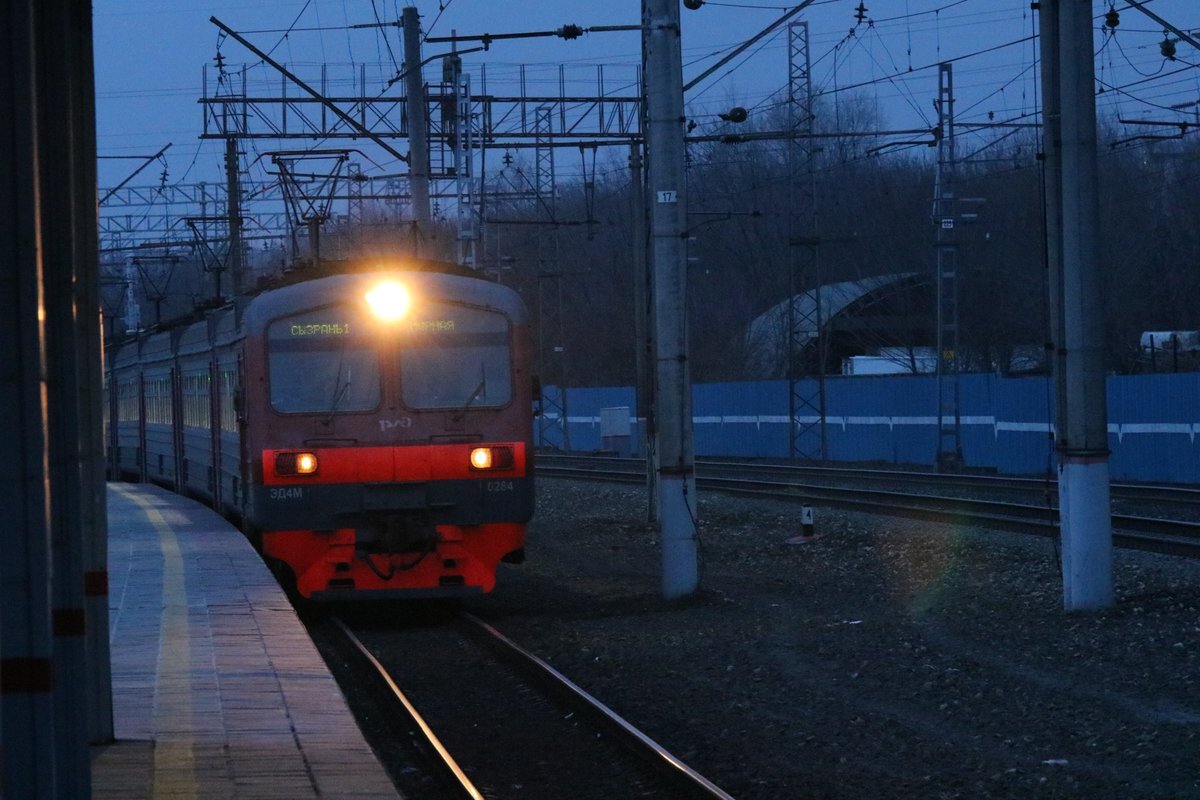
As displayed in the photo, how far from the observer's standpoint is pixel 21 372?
169 inches

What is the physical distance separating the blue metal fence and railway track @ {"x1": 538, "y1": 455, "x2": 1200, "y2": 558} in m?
1.10

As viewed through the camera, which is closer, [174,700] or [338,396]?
[174,700]

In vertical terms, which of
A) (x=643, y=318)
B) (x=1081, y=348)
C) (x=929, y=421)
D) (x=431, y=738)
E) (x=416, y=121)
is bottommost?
(x=431, y=738)

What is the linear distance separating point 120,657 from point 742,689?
3.79m

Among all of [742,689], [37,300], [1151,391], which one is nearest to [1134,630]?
[742,689]

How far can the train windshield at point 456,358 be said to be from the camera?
13.7 meters

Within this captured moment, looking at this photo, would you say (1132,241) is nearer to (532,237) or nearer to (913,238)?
(913,238)

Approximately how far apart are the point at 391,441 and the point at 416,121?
8.61 m

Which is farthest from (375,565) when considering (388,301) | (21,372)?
(21,372)

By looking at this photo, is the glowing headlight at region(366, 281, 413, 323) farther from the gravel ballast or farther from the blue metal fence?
the blue metal fence

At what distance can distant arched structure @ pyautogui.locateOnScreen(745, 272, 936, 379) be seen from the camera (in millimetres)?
54875

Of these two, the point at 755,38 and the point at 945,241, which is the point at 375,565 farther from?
the point at 945,241

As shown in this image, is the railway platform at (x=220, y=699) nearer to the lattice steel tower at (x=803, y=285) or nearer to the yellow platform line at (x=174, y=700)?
the yellow platform line at (x=174, y=700)

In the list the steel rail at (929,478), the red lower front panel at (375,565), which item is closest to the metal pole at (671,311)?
the red lower front panel at (375,565)
